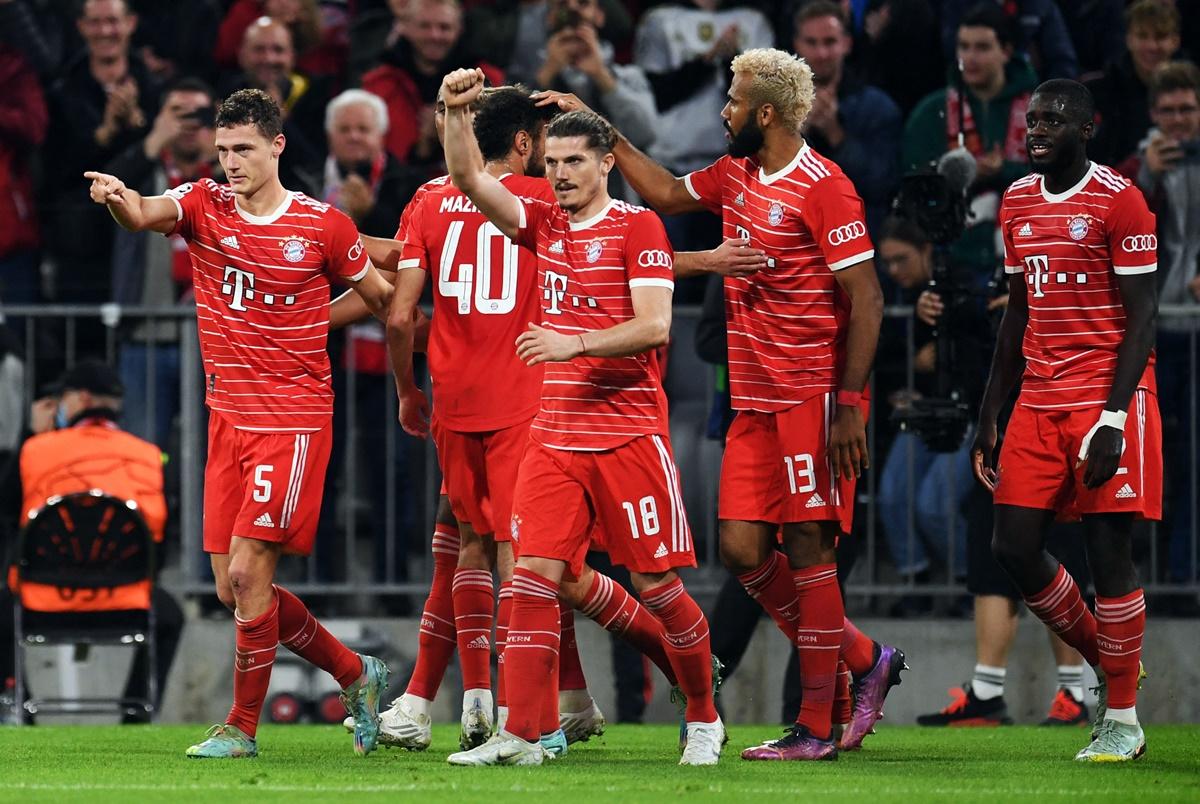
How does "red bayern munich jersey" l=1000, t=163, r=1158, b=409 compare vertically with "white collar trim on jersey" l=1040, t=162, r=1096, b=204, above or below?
below

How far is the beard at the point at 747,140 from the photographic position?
8.44 metres

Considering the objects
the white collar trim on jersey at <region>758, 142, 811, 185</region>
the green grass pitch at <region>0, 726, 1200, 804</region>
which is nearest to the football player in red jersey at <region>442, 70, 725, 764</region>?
the green grass pitch at <region>0, 726, 1200, 804</region>

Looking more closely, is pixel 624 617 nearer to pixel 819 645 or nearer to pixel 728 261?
pixel 819 645

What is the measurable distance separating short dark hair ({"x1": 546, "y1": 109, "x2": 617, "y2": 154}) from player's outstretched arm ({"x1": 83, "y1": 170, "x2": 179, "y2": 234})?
5.07 feet

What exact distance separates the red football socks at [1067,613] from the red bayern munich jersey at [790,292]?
Answer: 1.20 m

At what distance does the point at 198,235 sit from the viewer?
27.4 feet

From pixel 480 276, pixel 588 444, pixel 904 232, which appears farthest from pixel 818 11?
pixel 588 444

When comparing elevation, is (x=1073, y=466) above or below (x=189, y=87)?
below

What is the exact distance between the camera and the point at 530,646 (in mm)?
7629

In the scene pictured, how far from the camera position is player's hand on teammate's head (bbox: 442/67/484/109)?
7723mm

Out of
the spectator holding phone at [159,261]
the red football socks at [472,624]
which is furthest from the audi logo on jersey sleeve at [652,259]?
the spectator holding phone at [159,261]

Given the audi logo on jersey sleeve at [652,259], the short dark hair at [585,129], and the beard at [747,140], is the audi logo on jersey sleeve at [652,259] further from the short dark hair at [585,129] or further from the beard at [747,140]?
the beard at [747,140]

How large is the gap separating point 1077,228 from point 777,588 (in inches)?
73.8

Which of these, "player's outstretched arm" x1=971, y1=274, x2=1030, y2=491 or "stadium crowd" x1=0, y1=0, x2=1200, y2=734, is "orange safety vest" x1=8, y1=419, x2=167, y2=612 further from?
"player's outstretched arm" x1=971, y1=274, x2=1030, y2=491
